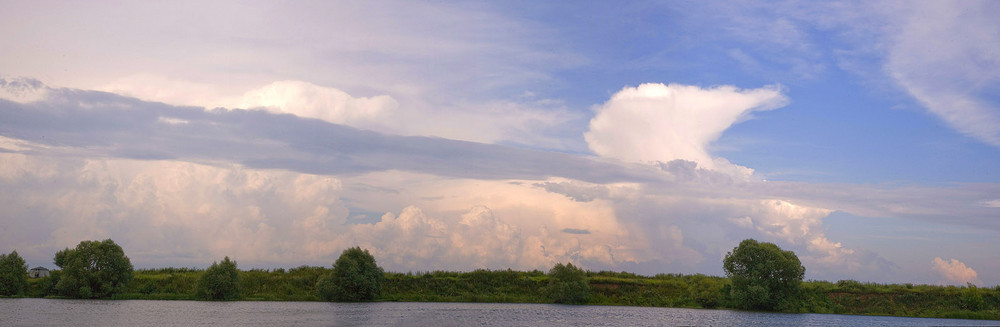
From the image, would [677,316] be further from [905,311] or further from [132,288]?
[132,288]

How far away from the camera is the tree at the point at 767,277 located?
82.1 metres

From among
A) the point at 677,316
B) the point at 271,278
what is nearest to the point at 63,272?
the point at 271,278

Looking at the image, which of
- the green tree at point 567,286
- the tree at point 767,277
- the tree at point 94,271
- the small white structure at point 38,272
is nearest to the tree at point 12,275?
the tree at point 94,271

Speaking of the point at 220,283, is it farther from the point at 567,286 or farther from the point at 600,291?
the point at 600,291

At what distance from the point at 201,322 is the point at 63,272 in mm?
41865

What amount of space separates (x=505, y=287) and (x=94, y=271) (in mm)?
52665

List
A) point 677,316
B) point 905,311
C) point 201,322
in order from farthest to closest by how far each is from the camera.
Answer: point 905,311, point 677,316, point 201,322

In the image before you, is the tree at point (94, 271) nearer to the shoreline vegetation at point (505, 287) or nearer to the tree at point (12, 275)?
the shoreline vegetation at point (505, 287)

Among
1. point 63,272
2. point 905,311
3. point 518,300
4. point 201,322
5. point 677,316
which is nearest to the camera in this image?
point 201,322

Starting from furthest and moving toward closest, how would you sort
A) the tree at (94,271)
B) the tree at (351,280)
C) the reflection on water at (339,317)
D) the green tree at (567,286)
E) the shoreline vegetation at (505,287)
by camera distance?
1. the green tree at (567,286)
2. the tree at (351,280)
3. the shoreline vegetation at (505,287)
4. the tree at (94,271)
5. the reflection on water at (339,317)

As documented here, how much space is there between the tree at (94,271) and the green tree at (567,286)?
54924 millimetres

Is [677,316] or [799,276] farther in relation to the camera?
[799,276]

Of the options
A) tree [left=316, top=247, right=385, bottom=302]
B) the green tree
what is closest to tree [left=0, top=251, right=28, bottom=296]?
tree [left=316, top=247, right=385, bottom=302]

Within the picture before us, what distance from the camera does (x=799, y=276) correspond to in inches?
3253
